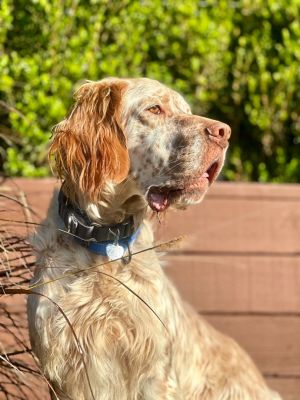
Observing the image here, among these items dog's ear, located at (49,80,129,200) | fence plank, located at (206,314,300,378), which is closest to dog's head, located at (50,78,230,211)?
dog's ear, located at (49,80,129,200)

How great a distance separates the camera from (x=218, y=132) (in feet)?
11.0

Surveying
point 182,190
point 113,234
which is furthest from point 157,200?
point 113,234

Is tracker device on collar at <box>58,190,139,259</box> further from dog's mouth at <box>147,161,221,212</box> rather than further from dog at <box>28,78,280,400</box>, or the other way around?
dog's mouth at <box>147,161,221,212</box>

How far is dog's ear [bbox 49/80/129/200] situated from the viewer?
3.44 metres

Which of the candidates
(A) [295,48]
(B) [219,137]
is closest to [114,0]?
(A) [295,48]

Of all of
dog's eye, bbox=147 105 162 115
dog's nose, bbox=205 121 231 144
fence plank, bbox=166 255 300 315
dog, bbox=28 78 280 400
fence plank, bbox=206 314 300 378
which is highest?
dog's eye, bbox=147 105 162 115

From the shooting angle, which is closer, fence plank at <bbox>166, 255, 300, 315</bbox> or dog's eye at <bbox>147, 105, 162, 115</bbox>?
dog's eye at <bbox>147, 105, 162, 115</bbox>

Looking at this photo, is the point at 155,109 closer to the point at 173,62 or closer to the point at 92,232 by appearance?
the point at 92,232

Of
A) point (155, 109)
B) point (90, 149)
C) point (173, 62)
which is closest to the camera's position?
point (90, 149)

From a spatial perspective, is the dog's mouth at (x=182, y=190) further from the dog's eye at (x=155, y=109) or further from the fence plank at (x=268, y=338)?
the fence plank at (x=268, y=338)

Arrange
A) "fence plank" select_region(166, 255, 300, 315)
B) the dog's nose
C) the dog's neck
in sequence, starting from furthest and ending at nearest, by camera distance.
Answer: "fence plank" select_region(166, 255, 300, 315) → the dog's neck → the dog's nose

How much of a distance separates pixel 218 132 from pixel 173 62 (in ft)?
7.13

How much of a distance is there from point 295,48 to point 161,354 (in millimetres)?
2199

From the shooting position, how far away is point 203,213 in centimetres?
488
